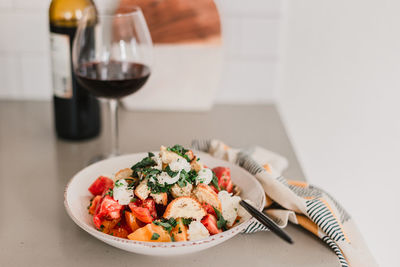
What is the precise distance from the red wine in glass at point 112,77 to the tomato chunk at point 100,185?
0.71 feet

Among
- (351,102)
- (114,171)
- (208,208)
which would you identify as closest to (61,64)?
(114,171)

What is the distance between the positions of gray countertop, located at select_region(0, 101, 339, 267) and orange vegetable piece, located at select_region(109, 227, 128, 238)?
0.05 meters

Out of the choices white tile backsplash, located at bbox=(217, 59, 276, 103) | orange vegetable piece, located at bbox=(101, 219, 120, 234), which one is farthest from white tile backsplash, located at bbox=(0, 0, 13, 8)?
orange vegetable piece, located at bbox=(101, 219, 120, 234)

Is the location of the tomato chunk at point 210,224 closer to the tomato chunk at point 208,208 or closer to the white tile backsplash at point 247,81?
the tomato chunk at point 208,208

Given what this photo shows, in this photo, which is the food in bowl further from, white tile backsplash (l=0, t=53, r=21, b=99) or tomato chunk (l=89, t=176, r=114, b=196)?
white tile backsplash (l=0, t=53, r=21, b=99)

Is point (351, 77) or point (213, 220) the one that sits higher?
point (351, 77)

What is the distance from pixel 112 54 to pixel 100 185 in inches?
13.8

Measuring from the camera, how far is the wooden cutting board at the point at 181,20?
4.16 feet

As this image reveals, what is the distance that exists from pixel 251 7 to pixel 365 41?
381mm

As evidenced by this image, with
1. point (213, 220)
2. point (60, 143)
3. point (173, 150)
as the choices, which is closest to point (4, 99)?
point (60, 143)

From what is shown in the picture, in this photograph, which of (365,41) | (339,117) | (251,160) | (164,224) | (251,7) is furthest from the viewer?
(251,7)

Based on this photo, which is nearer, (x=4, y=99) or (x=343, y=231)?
(x=343, y=231)

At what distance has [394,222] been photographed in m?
0.97

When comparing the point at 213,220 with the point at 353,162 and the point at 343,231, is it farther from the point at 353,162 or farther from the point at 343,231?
the point at 353,162
